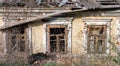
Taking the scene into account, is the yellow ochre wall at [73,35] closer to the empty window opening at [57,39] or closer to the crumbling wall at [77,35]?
the crumbling wall at [77,35]

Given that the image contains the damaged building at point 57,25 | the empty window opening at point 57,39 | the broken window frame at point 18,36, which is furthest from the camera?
the empty window opening at point 57,39

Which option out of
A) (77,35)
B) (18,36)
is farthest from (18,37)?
(77,35)

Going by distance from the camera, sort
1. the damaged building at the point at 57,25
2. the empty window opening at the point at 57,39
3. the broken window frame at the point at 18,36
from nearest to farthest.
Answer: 1. the damaged building at the point at 57,25
2. the broken window frame at the point at 18,36
3. the empty window opening at the point at 57,39

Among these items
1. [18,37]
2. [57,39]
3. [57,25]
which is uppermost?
[57,25]

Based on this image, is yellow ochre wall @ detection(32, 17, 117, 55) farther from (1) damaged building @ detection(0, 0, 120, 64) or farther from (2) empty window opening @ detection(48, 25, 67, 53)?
(2) empty window opening @ detection(48, 25, 67, 53)

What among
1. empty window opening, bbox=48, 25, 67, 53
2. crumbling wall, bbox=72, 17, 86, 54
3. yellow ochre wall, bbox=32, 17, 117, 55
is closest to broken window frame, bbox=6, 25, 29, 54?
yellow ochre wall, bbox=32, 17, 117, 55

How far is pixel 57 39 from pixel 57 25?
0.59 meters

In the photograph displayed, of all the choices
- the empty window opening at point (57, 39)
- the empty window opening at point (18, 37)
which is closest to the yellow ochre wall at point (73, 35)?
the empty window opening at point (57, 39)

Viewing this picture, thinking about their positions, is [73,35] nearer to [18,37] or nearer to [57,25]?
[57,25]

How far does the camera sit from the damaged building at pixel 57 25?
13.1 metres

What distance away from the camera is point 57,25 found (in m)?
13.4

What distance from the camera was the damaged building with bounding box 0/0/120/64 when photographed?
13102mm

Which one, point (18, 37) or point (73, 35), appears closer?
point (18, 37)

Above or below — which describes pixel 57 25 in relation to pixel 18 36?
above
